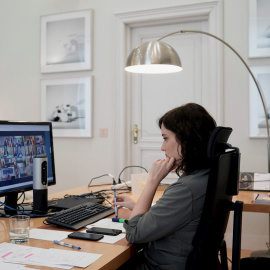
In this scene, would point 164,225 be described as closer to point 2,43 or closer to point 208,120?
point 208,120

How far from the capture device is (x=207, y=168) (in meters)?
1.40

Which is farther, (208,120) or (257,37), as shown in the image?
(257,37)

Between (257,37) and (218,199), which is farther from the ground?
(257,37)

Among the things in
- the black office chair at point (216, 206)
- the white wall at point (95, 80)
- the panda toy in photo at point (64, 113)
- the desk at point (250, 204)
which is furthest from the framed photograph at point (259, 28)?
the black office chair at point (216, 206)

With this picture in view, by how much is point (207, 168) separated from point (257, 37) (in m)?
2.41

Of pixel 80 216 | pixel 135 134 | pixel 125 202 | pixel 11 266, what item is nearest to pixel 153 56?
pixel 125 202

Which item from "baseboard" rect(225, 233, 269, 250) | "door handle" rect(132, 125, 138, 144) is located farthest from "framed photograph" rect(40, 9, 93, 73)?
"baseboard" rect(225, 233, 269, 250)

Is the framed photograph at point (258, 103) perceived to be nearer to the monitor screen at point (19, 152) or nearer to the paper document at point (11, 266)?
Answer: the monitor screen at point (19, 152)

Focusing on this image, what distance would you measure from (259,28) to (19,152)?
8.24 ft

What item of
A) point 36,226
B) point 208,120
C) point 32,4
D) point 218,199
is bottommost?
point 36,226

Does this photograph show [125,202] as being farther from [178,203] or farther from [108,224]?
[178,203]

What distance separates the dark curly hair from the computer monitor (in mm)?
803

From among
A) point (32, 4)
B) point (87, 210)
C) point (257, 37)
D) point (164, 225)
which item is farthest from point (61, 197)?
point (32, 4)

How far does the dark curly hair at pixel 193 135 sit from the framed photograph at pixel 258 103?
7.14 ft
